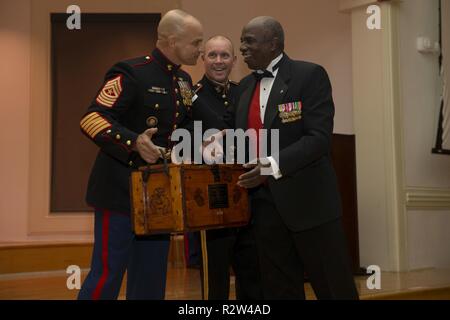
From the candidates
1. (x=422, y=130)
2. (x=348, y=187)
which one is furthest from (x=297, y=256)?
(x=422, y=130)

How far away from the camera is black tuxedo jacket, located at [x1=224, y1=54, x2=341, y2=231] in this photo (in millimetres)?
2086

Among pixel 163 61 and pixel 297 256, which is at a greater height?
pixel 163 61

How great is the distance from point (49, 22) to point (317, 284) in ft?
17.0

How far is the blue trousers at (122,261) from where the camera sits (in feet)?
6.92

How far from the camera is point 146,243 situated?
7.34 feet

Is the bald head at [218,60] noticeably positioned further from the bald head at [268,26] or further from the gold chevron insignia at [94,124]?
the gold chevron insignia at [94,124]

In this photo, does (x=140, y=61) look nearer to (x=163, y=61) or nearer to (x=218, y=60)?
(x=163, y=61)

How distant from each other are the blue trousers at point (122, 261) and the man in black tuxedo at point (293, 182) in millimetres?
375

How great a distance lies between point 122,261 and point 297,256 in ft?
2.03

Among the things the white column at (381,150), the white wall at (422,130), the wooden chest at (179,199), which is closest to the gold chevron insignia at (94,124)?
the wooden chest at (179,199)

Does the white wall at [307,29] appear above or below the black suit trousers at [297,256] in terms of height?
above

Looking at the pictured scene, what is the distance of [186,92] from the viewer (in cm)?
241
